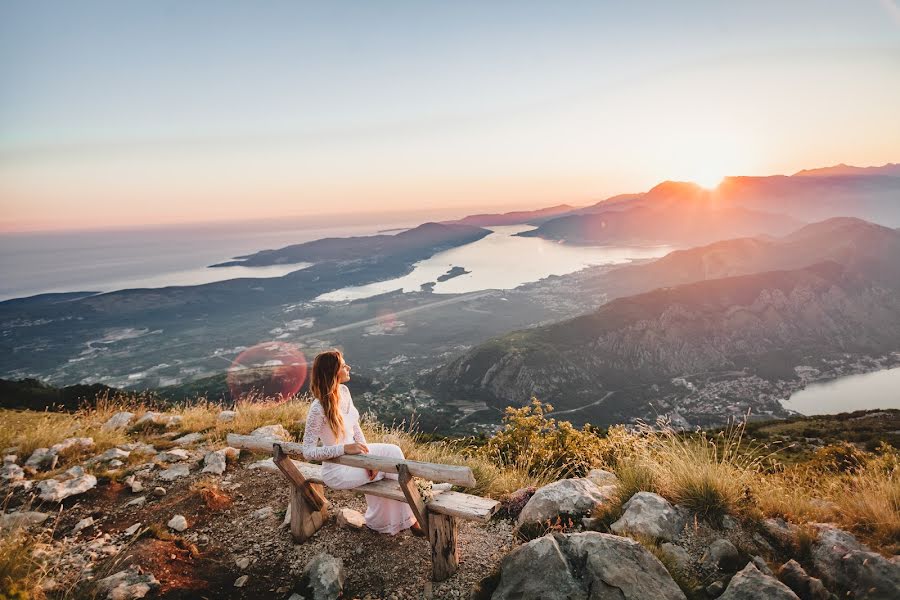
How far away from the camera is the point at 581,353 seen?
184250 mm

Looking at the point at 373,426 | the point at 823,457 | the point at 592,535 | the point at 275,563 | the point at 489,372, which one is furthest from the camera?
the point at 489,372

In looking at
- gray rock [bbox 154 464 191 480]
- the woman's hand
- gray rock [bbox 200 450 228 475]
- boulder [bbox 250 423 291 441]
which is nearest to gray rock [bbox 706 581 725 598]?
the woman's hand

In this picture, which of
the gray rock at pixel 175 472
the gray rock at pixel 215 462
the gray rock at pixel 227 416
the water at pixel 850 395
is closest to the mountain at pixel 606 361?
the water at pixel 850 395

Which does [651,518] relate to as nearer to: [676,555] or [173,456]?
[676,555]

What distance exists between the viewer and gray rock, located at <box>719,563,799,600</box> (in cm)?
428

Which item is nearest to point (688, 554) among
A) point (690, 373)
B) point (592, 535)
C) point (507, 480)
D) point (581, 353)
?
point (592, 535)

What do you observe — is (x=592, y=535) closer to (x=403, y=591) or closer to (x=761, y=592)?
(x=761, y=592)

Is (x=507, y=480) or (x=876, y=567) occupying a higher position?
(x=876, y=567)

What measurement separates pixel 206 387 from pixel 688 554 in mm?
149840

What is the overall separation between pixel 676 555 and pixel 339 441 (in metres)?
4.60

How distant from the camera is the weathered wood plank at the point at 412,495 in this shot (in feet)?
17.3

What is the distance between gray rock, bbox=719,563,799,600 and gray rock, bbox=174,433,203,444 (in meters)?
11.2

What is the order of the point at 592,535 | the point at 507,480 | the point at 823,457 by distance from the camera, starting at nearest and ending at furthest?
the point at 592,535 → the point at 507,480 → the point at 823,457

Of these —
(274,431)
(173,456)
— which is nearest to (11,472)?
(173,456)
